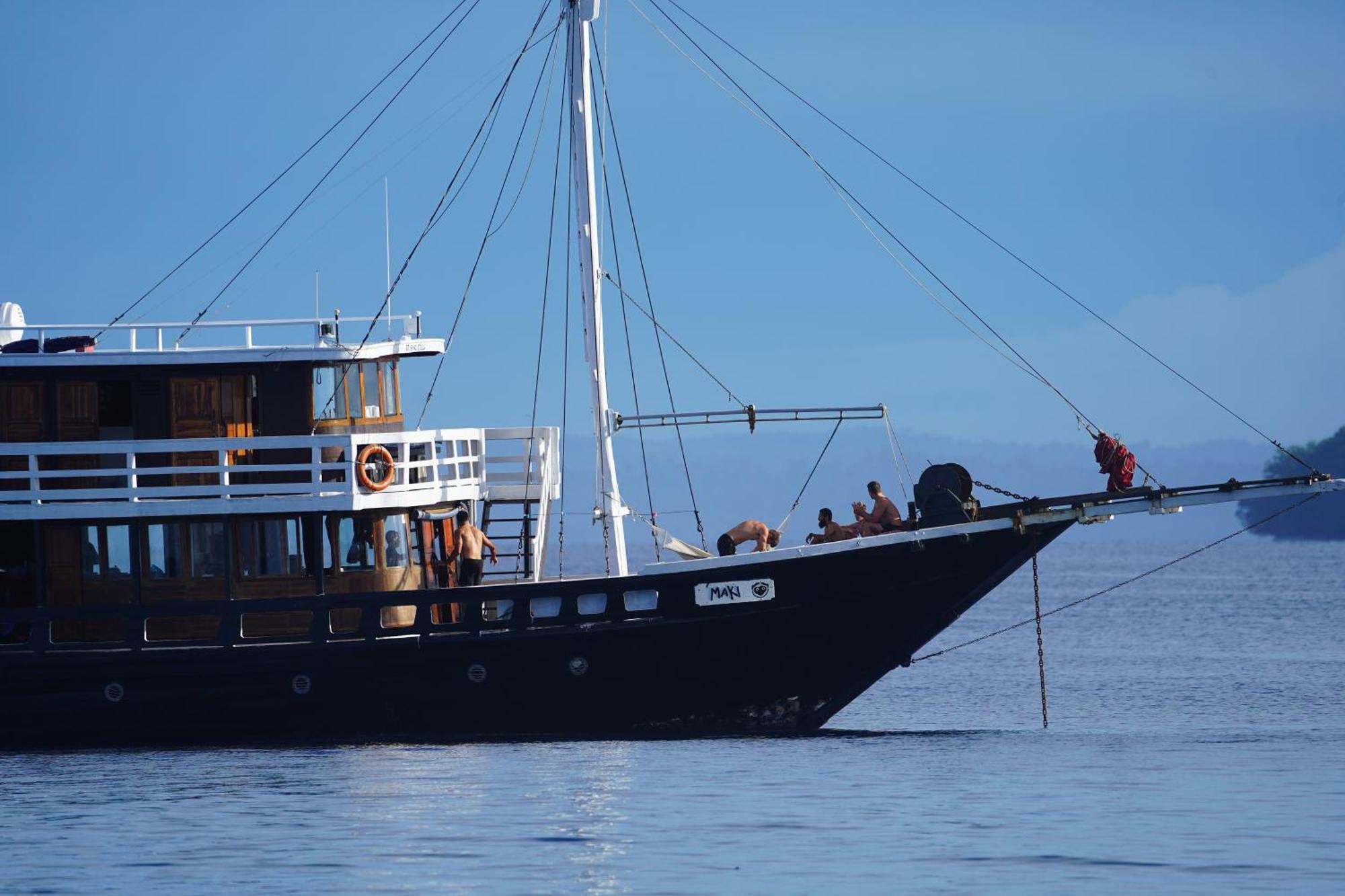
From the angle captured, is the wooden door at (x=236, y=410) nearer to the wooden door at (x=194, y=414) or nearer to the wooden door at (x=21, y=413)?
the wooden door at (x=194, y=414)

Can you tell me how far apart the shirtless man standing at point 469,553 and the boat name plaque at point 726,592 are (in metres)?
2.79

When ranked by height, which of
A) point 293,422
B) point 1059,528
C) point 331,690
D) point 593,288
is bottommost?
point 331,690

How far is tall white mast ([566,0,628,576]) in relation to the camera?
22328mm

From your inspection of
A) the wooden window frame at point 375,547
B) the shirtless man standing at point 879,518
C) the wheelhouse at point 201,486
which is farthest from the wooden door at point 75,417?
the shirtless man standing at point 879,518

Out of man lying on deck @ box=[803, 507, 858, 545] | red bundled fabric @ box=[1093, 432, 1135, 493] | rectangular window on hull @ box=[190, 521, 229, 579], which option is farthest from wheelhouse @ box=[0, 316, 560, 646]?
red bundled fabric @ box=[1093, 432, 1135, 493]

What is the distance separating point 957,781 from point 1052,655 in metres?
28.1

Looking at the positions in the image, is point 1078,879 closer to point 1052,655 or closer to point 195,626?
point 195,626

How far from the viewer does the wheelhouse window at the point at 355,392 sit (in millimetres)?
22547

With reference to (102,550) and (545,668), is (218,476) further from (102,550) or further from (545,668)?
(545,668)

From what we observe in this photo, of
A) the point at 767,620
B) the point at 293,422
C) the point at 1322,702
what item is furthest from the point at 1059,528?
the point at 1322,702

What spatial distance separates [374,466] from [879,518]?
19.8 ft

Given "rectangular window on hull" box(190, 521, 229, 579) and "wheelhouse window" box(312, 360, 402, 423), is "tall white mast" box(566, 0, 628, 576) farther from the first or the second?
"rectangular window on hull" box(190, 521, 229, 579)

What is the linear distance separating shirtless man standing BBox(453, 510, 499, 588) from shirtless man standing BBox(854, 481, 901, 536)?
4600 mm

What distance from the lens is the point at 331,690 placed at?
2136cm
